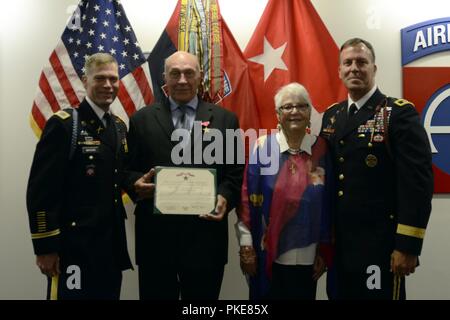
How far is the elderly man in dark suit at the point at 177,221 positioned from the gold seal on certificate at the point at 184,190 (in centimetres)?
5

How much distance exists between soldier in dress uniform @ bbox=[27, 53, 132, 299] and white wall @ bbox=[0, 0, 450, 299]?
99 cm

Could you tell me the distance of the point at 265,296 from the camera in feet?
6.55

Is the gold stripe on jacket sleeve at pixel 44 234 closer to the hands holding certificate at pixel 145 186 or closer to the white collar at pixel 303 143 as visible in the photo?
the hands holding certificate at pixel 145 186

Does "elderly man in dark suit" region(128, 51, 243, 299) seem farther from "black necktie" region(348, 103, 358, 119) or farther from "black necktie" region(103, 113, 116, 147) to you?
"black necktie" region(348, 103, 358, 119)

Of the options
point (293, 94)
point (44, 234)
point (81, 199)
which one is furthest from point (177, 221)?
point (293, 94)

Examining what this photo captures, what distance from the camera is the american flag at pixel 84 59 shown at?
2.67 meters

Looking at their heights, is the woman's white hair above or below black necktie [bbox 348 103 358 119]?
above

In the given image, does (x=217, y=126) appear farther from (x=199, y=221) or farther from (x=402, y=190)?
(x=402, y=190)

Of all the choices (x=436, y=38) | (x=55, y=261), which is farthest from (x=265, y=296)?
(x=436, y=38)

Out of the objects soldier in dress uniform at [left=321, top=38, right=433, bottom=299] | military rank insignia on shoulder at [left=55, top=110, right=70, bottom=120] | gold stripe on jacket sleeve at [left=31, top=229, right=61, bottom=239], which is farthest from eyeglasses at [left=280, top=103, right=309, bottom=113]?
gold stripe on jacket sleeve at [left=31, top=229, right=61, bottom=239]

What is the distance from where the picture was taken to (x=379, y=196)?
1.94m

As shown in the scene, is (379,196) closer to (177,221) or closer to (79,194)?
(177,221)

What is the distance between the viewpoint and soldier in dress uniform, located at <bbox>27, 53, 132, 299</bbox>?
1855mm
